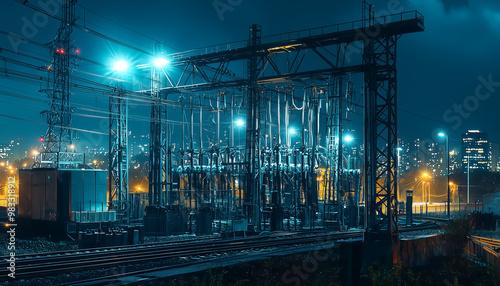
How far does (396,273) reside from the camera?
14.1 metres

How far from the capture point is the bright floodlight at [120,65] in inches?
1323

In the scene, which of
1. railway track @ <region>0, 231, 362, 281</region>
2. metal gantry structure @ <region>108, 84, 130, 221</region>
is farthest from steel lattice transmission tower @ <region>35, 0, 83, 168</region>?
railway track @ <region>0, 231, 362, 281</region>

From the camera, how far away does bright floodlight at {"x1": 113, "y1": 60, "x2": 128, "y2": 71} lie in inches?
1323

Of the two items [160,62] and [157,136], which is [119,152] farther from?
[160,62]

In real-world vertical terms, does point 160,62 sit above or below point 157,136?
above

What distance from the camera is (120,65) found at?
111 feet

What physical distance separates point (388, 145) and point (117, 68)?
2061 cm

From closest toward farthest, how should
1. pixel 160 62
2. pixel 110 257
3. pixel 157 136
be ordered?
pixel 110 257
pixel 160 62
pixel 157 136

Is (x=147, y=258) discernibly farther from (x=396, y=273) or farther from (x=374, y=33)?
(x=374, y=33)

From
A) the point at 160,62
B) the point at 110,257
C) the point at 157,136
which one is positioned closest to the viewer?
the point at 110,257

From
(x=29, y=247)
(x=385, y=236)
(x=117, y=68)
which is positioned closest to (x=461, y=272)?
(x=385, y=236)

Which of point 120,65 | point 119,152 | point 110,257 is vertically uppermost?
point 120,65

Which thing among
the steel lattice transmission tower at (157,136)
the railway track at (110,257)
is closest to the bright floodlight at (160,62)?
the steel lattice transmission tower at (157,136)

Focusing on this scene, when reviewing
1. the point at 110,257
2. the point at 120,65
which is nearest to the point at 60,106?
the point at 120,65
